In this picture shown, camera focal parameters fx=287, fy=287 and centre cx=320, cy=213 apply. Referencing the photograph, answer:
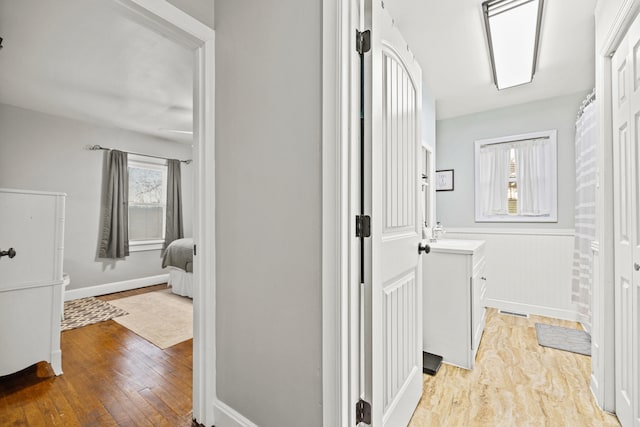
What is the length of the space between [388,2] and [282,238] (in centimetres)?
172

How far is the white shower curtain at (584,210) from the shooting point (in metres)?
2.36

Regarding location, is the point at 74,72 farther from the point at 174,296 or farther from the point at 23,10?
the point at 174,296

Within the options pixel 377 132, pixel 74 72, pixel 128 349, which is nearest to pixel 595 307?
pixel 377 132

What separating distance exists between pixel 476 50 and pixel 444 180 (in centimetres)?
184

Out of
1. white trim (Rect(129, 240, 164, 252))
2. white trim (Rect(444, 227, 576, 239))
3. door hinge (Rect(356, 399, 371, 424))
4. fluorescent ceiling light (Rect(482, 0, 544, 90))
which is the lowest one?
door hinge (Rect(356, 399, 371, 424))

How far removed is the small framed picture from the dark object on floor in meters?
2.35

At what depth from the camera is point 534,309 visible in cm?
322

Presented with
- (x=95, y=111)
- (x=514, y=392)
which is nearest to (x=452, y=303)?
(x=514, y=392)

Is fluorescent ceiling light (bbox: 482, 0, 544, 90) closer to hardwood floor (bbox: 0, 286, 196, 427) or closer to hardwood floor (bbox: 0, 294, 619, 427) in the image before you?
hardwood floor (bbox: 0, 294, 619, 427)

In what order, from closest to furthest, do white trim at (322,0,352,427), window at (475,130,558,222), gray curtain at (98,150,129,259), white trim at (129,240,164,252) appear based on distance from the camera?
white trim at (322,0,352,427) < window at (475,130,558,222) < gray curtain at (98,150,129,259) < white trim at (129,240,164,252)

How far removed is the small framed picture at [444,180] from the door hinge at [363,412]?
3.34 m

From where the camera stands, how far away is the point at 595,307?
1.80 meters

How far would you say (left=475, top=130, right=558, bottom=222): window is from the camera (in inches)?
128

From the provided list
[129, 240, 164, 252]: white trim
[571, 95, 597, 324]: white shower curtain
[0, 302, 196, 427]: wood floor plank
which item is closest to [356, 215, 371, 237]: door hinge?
[0, 302, 196, 427]: wood floor plank
